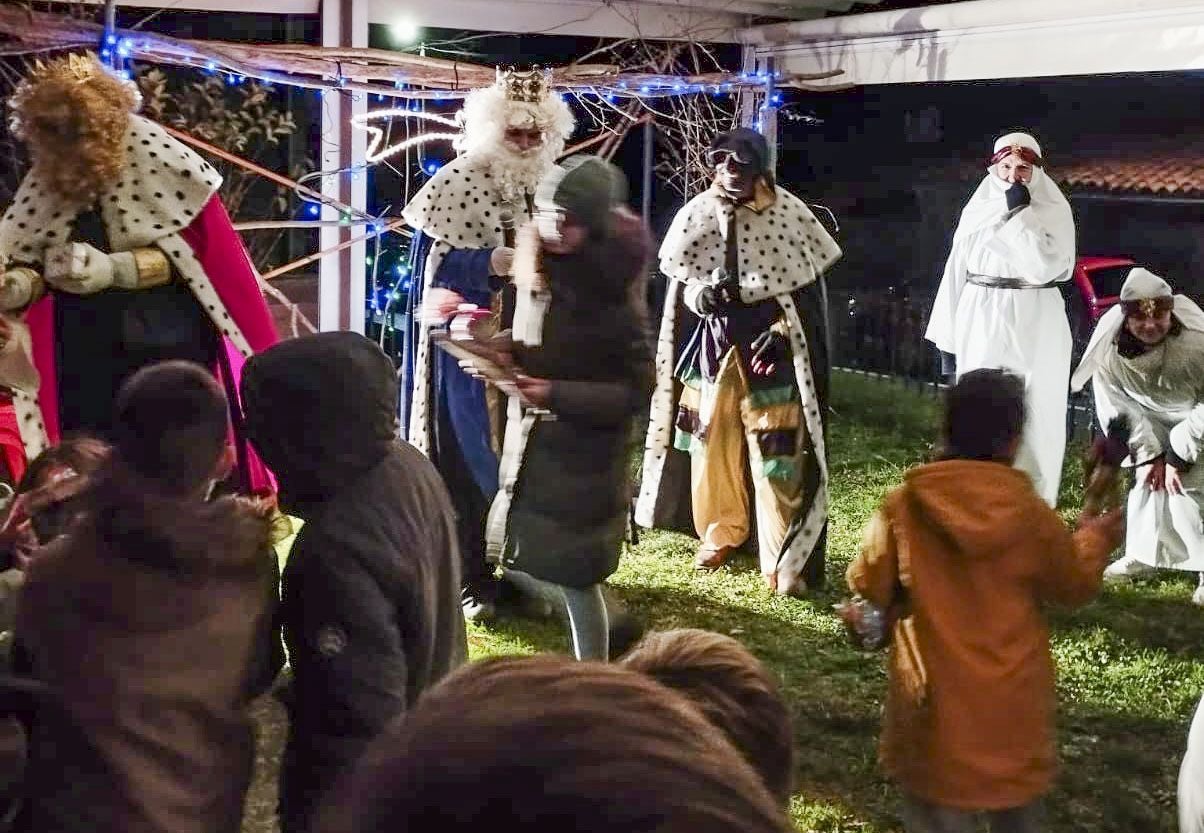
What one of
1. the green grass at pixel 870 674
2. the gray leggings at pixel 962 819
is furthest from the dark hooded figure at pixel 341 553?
the gray leggings at pixel 962 819

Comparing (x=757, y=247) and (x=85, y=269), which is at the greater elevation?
(x=757, y=247)

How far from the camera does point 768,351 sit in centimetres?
522

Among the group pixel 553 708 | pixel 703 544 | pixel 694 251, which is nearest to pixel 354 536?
pixel 553 708

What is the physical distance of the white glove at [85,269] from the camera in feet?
11.2

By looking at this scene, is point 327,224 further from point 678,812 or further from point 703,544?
point 678,812

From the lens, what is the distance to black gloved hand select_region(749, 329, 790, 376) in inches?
205

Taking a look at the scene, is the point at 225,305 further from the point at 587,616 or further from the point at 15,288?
the point at 587,616

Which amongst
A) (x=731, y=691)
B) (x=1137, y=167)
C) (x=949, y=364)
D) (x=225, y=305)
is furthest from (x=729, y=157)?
(x=1137, y=167)

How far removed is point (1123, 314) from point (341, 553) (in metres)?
4.34

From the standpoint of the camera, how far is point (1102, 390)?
5.51m

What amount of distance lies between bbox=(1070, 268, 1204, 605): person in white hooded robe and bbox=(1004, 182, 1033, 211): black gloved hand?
0.72 metres

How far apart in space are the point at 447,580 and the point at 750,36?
6.75 m

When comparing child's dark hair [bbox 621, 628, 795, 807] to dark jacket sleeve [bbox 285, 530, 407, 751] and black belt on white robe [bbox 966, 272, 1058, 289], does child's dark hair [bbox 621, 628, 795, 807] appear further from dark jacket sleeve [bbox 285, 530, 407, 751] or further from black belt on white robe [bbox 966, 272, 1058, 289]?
black belt on white robe [bbox 966, 272, 1058, 289]

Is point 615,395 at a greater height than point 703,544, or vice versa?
point 615,395
